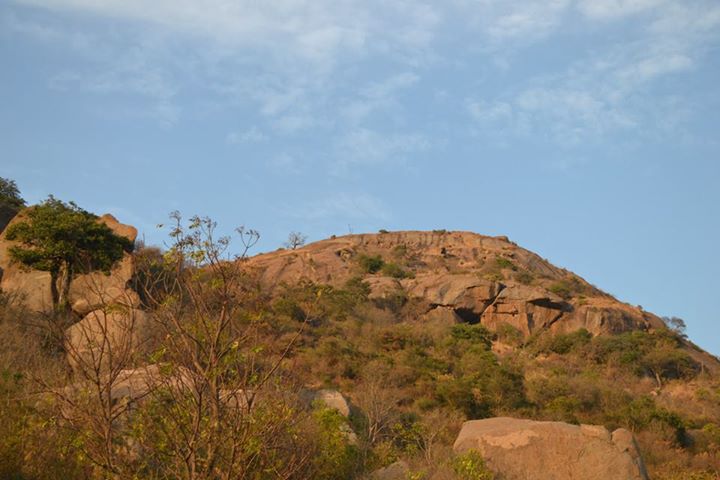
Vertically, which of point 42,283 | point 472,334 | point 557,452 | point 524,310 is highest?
point 524,310

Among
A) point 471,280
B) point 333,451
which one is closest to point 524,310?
point 471,280

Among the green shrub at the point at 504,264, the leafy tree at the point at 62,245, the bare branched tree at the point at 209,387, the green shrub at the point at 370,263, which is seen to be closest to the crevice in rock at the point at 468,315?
→ the green shrub at the point at 370,263

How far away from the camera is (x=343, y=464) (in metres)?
14.1

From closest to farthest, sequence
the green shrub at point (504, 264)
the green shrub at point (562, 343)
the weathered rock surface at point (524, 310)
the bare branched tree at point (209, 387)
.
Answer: the bare branched tree at point (209, 387)
the green shrub at point (562, 343)
the weathered rock surface at point (524, 310)
the green shrub at point (504, 264)

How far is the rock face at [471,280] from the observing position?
138 ft

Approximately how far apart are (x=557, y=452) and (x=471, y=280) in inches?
1186

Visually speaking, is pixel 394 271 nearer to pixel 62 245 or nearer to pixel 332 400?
pixel 62 245

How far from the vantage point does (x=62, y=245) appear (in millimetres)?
25750

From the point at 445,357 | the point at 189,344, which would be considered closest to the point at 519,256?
the point at 445,357

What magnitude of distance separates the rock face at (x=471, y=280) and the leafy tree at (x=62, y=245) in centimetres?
1083

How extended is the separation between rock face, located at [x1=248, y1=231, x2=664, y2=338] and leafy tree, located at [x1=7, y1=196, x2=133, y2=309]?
10834 millimetres

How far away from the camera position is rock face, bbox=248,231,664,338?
41969 mm

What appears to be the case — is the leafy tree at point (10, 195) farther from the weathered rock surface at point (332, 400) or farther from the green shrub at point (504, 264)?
the green shrub at point (504, 264)

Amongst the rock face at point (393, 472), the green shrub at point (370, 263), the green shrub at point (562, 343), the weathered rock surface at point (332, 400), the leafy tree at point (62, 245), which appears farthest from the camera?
the green shrub at point (370, 263)
